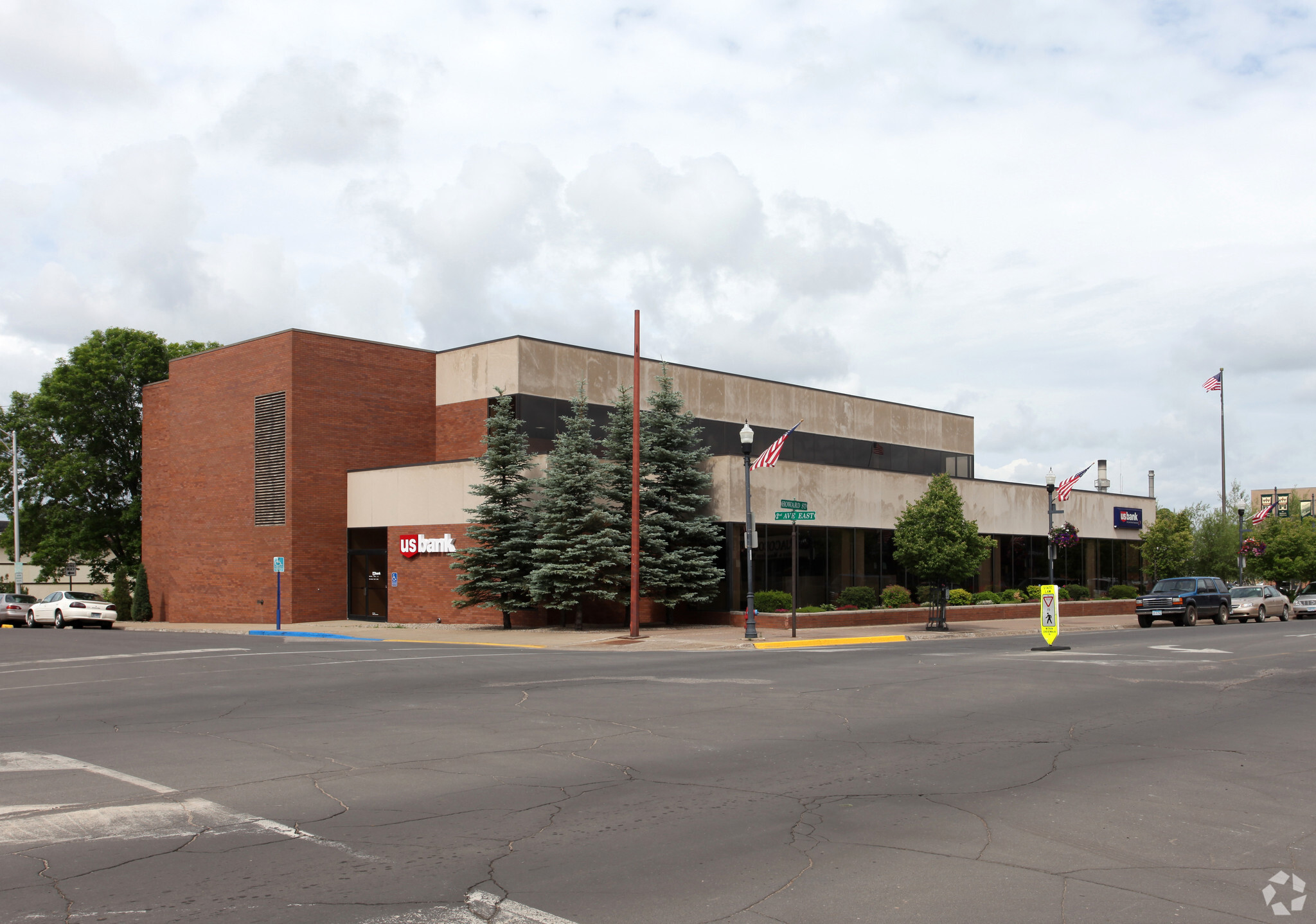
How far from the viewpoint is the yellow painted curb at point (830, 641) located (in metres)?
26.6

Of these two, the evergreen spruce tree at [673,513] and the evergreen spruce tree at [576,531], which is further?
the evergreen spruce tree at [673,513]

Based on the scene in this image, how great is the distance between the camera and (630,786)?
29.2 ft

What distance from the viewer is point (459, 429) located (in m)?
40.8

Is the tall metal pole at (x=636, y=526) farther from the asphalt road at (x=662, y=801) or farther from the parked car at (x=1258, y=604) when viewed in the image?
the parked car at (x=1258, y=604)

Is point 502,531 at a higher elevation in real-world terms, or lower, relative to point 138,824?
higher

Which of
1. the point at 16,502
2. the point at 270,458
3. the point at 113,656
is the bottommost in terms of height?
the point at 113,656

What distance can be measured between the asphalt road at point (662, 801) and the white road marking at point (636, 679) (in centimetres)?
15

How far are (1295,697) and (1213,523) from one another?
48186mm

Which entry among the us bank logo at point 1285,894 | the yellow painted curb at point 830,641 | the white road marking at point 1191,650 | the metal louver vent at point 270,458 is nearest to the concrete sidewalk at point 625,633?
the yellow painted curb at point 830,641

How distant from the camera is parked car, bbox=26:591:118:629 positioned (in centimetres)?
4225

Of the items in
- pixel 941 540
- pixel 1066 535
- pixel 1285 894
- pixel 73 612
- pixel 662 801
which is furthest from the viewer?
pixel 73 612

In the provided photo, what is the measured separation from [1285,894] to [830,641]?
22428mm

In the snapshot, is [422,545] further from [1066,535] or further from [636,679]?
[1066,535]

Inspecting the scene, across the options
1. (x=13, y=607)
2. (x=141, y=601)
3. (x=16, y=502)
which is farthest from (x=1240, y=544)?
(x=16, y=502)
